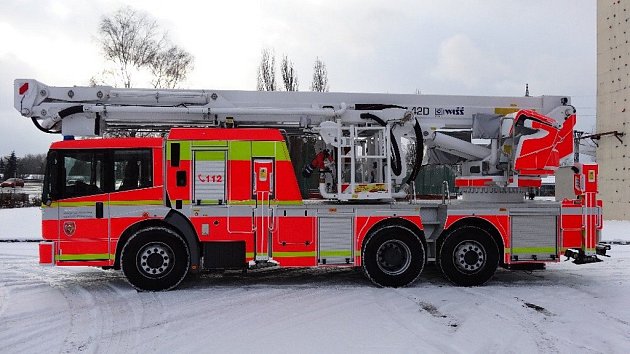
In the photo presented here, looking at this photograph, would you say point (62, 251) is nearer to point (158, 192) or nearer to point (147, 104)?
point (158, 192)

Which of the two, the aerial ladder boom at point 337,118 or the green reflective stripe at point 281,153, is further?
the aerial ladder boom at point 337,118

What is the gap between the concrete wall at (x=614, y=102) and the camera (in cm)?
2075

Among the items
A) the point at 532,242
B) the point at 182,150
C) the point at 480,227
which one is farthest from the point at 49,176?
the point at 532,242

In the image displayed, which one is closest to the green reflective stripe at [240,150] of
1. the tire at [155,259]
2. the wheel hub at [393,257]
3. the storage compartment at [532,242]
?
the tire at [155,259]

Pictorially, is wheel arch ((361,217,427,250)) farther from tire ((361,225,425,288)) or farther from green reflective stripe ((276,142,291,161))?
green reflective stripe ((276,142,291,161))

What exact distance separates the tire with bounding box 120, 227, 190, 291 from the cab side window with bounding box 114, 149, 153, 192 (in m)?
0.78

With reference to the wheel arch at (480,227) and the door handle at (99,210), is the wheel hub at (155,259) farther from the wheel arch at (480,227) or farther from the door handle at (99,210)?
the wheel arch at (480,227)

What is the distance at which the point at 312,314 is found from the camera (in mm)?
7621

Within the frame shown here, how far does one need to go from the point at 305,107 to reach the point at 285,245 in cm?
252

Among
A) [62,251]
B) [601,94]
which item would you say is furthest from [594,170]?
[601,94]

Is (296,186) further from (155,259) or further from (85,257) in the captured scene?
(85,257)

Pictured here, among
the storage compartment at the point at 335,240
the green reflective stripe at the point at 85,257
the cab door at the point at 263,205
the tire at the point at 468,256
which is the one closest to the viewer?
the green reflective stripe at the point at 85,257

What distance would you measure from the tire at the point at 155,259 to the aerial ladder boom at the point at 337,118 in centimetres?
214

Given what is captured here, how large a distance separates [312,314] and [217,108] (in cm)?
403
